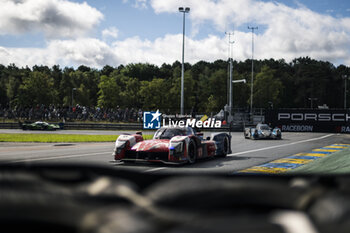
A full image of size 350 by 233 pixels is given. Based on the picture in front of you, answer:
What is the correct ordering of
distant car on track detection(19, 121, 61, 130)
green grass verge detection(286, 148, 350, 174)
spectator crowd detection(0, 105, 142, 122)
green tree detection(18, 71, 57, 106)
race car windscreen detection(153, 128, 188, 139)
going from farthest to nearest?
green tree detection(18, 71, 57, 106) → spectator crowd detection(0, 105, 142, 122) → distant car on track detection(19, 121, 61, 130) → race car windscreen detection(153, 128, 188, 139) → green grass verge detection(286, 148, 350, 174)

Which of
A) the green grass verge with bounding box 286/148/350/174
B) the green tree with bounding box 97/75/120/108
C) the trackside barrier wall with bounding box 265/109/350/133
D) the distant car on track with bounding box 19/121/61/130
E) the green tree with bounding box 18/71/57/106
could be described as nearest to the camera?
the green grass verge with bounding box 286/148/350/174

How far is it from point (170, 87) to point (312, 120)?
5091 cm

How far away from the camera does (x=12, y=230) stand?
0.95m

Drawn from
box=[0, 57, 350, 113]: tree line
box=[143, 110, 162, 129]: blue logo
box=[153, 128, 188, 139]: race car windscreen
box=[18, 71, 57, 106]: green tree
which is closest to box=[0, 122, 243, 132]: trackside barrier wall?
box=[143, 110, 162, 129]: blue logo

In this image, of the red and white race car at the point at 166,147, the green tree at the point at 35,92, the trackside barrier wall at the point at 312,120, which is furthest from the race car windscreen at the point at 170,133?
the green tree at the point at 35,92

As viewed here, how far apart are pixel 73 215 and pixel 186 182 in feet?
1.00

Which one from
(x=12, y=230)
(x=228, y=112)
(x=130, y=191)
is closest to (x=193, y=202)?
(x=130, y=191)

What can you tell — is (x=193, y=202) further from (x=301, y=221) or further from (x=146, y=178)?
(x=301, y=221)

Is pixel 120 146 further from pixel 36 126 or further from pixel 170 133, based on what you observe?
pixel 36 126

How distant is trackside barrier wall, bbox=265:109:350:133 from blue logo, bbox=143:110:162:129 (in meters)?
11.3

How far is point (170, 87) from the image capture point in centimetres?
8475

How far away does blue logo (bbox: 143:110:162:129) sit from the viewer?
126 feet

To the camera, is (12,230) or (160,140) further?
(160,140)

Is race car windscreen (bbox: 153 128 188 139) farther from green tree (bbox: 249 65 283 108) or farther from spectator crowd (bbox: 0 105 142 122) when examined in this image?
green tree (bbox: 249 65 283 108)
